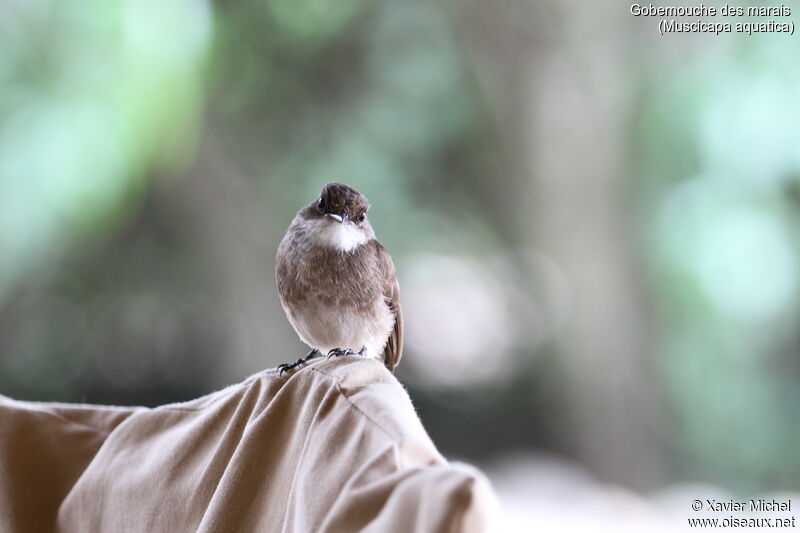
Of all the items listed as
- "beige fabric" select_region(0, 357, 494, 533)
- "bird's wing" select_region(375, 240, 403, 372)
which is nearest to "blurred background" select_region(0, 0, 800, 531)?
"bird's wing" select_region(375, 240, 403, 372)

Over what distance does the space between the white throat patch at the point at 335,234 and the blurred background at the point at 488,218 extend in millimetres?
1887

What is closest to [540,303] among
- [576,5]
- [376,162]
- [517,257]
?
[517,257]

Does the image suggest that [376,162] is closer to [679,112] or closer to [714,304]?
[679,112]

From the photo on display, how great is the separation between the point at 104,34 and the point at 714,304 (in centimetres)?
277

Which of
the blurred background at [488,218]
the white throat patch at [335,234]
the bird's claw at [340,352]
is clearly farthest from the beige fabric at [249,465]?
the blurred background at [488,218]

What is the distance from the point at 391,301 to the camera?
6.65 ft

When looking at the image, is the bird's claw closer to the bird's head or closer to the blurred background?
the bird's head

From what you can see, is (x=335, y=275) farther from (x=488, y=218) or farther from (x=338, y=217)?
(x=488, y=218)

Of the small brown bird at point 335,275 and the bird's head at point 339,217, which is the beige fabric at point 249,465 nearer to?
the small brown bird at point 335,275

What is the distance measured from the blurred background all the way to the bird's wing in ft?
6.08

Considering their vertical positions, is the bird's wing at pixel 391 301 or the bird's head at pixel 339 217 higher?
the bird's head at pixel 339 217

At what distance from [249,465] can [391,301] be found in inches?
29.5

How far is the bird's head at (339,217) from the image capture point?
6.24ft

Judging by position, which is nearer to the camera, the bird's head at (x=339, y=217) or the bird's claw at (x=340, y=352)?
the bird's claw at (x=340, y=352)
